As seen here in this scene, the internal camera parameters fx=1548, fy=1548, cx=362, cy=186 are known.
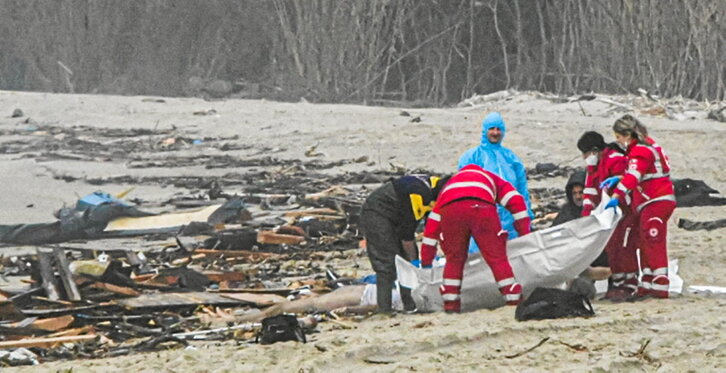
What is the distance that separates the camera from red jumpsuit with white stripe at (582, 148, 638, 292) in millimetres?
10000

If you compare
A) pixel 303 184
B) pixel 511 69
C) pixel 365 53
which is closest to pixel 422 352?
pixel 303 184

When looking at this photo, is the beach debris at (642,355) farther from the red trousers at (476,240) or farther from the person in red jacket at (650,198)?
the person in red jacket at (650,198)

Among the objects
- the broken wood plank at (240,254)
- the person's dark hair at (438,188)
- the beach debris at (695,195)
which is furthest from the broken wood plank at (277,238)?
the beach debris at (695,195)

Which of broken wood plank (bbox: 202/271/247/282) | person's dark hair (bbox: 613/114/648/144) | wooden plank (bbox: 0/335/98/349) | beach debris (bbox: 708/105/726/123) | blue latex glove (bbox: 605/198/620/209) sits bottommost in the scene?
broken wood plank (bbox: 202/271/247/282)

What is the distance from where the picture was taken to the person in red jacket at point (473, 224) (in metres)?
9.50

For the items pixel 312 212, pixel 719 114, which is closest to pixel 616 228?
pixel 312 212

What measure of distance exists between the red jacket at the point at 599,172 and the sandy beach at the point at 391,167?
679 mm

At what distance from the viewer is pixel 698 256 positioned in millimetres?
12047

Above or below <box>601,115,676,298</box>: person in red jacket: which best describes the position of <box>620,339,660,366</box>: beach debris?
below

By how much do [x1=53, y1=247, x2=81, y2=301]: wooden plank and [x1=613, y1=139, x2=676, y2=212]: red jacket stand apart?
11.8 feet

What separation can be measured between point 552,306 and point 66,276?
359 cm

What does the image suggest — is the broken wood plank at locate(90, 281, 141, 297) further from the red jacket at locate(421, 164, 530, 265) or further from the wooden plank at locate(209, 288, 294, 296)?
the red jacket at locate(421, 164, 530, 265)

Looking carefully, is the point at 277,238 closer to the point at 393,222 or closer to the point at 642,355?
the point at 393,222

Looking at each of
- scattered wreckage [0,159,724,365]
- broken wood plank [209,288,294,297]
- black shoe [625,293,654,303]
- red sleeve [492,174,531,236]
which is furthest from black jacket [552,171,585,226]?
broken wood plank [209,288,294,297]
